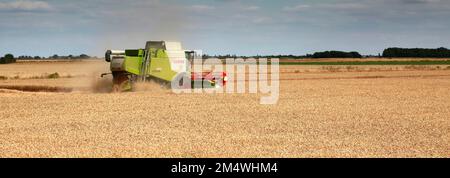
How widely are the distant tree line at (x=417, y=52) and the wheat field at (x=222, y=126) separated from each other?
440ft

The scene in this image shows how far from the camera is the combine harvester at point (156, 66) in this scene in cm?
2670

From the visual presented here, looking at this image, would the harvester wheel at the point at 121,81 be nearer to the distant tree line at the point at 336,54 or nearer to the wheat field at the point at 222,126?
the wheat field at the point at 222,126

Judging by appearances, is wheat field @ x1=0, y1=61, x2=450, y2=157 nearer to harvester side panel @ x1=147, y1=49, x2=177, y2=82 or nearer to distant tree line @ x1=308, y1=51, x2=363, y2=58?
harvester side panel @ x1=147, y1=49, x2=177, y2=82

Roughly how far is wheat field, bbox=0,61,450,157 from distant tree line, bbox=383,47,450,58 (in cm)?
13408

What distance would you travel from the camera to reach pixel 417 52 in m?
156

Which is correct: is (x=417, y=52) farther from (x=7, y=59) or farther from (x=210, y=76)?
(x=210, y=76)

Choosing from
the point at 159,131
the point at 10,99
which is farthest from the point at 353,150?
the point at 10,99

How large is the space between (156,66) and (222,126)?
1147 centimetres

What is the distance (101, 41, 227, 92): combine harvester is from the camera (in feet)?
87.6

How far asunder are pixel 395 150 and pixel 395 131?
2.81 metres

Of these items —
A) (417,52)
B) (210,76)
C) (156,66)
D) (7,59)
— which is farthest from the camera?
(417,52)

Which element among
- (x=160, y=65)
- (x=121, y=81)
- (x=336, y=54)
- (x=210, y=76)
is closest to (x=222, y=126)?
(x=160, y=65)

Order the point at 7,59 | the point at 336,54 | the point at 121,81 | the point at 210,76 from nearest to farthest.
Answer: the point at 121,81, the point at 210,76, the point at 7,59, the point at 336,54
